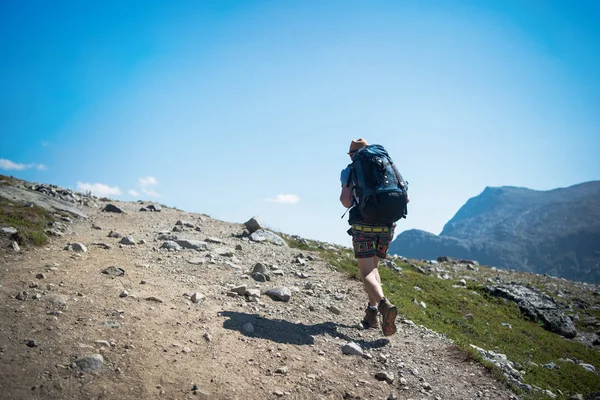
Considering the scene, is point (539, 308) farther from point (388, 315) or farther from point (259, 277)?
point (259, 277)

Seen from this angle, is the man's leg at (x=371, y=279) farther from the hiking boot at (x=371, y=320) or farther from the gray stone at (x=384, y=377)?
the gray stone at (x=384, y=377)

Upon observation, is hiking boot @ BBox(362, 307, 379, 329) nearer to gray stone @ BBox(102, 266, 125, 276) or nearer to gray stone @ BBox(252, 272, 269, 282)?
gray stone @ BBox(252, 272, 269, 282)

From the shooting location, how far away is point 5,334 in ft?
13.4

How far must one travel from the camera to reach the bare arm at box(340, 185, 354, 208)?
628 centimetres

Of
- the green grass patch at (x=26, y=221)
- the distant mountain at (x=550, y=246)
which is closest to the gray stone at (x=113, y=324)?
the green grass patch at (x=26, y=221)

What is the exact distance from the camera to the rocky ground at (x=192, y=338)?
3775 mm

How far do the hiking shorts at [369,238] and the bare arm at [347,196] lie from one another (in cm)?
41

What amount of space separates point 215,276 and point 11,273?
12.0 feet

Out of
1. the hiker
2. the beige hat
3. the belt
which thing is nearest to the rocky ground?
the hiker

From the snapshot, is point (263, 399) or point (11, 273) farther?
point (11, 273)

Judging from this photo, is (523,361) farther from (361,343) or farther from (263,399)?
(263,399)

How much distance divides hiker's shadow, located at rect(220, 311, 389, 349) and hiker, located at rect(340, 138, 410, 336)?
597 mm

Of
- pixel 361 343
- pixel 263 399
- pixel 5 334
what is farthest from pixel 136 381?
pixel 361 343

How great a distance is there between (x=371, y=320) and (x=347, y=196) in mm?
2455
